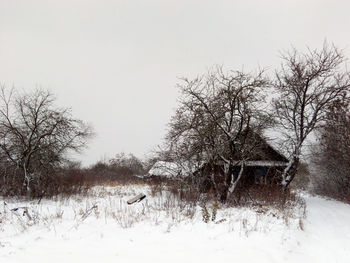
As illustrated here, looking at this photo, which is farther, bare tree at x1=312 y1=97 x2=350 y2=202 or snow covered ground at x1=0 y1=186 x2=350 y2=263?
bare tree at x1=312 y1=97 x2=350 y2=202

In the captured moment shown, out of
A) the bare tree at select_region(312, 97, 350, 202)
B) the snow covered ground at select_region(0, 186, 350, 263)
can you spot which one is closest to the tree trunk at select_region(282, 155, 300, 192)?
the bare tree at select_region(312, 97, 350, 202)

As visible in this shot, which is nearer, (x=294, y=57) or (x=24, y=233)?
(x=24, y=233)

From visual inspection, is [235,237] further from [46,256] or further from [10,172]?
[10,172]

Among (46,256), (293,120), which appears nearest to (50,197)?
(46,256)

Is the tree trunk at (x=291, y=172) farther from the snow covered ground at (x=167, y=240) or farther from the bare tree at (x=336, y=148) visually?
the snow covered ground at (x=167, y=240)

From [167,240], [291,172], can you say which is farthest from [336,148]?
[167,240]

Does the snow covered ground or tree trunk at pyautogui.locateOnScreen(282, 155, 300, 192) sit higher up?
tree trunk at pyautogui.locateOnScreen(282, 155, 300, 192)

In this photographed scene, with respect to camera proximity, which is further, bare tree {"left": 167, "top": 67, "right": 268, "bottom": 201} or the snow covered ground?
bare tree {"left": 167, "top": 67, "right": 268, "bottom": 201}

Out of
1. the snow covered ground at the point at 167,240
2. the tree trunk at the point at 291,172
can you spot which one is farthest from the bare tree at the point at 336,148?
the snow covered ground at the point at 167,240

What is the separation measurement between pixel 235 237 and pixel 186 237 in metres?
1.11

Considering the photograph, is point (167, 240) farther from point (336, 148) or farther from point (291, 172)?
point (336, 148)

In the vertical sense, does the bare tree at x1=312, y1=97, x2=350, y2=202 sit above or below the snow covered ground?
above

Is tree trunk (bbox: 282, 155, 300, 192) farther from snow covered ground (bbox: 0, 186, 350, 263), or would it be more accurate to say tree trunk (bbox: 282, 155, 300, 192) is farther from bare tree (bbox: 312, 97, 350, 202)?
snow covered ground (bbox: 0, 186, 350, 263)

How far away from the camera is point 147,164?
14.0 meters
